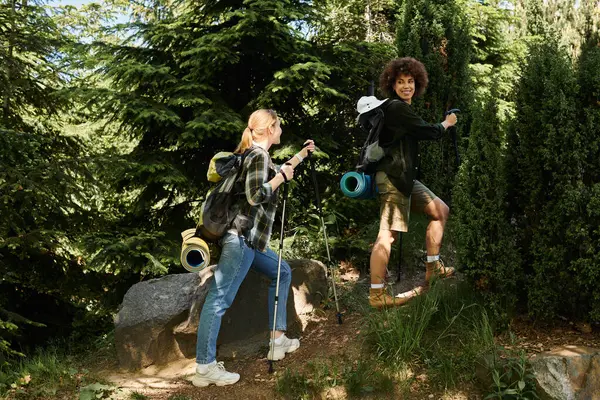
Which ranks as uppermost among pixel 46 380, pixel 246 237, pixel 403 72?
pixel 403 72

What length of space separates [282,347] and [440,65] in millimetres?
4261

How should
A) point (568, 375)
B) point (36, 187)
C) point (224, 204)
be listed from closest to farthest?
point (568, 375), point (224, 204), point (36, 187)

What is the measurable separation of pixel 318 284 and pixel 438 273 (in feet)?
Result: 4.52

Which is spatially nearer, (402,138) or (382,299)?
(402,138)

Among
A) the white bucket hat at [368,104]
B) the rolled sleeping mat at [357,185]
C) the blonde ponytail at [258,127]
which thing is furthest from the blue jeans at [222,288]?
the white bucket hat at [368,104]

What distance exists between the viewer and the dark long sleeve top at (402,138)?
13.9ft

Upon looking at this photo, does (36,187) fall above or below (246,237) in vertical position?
above

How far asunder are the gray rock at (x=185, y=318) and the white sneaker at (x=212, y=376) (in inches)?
22.9

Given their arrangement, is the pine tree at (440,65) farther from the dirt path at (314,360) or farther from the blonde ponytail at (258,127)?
the blonde ponytail at (258,127)

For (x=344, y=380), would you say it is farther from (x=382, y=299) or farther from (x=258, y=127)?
(x=258, y=127)

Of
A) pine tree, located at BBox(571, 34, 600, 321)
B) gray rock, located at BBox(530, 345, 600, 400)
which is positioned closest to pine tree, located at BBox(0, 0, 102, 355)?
gray rock, located at BBox(530, 345, 600, 400)

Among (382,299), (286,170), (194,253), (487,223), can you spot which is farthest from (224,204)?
(487,223)

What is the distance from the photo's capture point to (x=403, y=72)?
181 inches

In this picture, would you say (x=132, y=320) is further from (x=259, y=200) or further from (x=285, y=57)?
(x=285, y=57)
